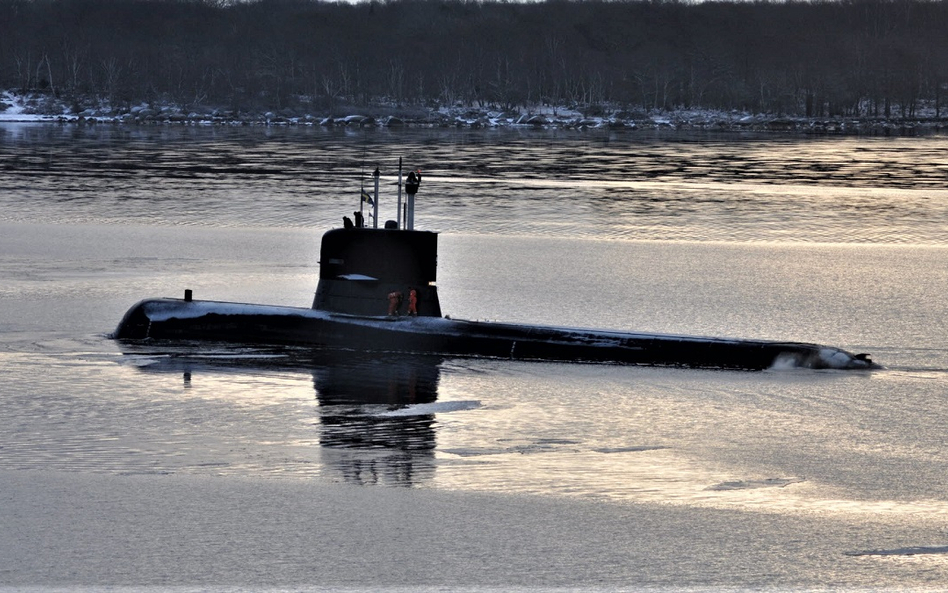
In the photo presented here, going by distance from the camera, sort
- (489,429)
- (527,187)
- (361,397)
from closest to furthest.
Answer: (489,429)
(361,397)
(527,187)

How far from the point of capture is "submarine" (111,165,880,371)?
16.7 metres

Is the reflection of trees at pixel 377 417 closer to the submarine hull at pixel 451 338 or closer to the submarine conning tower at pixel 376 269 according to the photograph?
the submarine hull at pixel 451 338

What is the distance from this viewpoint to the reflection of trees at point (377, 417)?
11.4 meters

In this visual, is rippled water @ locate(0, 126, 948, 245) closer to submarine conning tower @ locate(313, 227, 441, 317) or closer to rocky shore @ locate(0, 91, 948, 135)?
submarine conning tower @ locate(313, 227, 441, 317)

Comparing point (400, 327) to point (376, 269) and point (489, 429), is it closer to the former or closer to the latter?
point (376, 269)

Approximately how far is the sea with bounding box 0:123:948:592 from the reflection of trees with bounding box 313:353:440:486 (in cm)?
5

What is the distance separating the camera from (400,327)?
17766 mm

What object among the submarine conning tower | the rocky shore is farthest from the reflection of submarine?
the rocky shore

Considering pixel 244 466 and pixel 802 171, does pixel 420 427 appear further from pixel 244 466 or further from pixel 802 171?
pixel 802 171

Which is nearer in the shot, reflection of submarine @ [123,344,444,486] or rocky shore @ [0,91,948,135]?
reflection of submarine @ [123,344,444,486]

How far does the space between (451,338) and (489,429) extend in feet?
15.0

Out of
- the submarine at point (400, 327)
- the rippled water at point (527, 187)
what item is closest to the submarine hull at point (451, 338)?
the submarine at point (400, 327)

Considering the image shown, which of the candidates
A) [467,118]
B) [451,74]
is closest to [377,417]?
[467,118]

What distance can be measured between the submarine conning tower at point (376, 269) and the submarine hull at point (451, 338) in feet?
0.94
